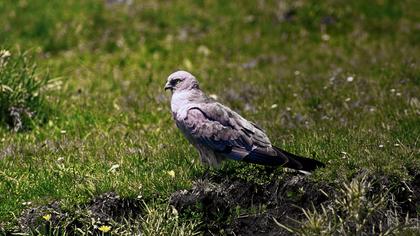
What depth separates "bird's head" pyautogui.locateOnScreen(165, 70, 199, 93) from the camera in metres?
6.78

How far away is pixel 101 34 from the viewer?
1334 cm

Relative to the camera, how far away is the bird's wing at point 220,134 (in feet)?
20.8

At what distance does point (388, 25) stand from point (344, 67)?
2.74 metres

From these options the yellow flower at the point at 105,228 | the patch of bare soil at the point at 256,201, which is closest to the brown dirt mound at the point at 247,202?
the patch of bare soil at the point at 256,201

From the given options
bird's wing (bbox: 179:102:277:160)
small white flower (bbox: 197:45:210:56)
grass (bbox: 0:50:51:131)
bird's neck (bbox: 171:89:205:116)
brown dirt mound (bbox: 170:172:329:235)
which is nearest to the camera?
brown dirt mound (bbox: 170:172:329:235)

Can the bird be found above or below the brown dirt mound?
above

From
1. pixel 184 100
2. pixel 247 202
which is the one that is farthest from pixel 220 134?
pixel 247 202

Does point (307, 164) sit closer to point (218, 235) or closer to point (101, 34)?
point (218, 235)

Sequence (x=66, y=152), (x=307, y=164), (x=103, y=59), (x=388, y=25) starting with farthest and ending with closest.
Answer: (x=388, y=25), (x=103, y=59), (x=66, y=152), (x=307, y=164)

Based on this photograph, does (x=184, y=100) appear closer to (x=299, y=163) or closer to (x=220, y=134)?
(x=220, y=134)

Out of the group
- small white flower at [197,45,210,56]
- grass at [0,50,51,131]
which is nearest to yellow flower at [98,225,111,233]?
grass at [0,50,51,131]

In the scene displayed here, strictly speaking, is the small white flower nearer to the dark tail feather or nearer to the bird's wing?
the bird's wing

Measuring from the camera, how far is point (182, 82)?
22.3ft

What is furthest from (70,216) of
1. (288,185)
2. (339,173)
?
(339,173)
